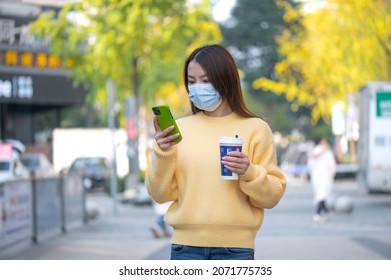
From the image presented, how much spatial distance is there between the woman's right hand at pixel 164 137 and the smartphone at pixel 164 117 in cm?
1

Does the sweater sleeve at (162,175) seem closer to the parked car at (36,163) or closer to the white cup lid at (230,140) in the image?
the white cup lid at (230,140)

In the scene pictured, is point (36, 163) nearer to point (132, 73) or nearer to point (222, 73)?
point (132, 73)

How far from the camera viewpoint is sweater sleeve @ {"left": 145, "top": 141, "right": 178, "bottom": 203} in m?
4.56

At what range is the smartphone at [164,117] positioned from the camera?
4430mm

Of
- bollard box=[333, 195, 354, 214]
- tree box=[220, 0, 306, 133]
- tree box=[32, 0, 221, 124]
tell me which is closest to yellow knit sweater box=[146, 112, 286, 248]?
bollard box=[333, 195, 354, 214]

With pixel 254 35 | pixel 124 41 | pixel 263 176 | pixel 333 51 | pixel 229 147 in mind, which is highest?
pixel 254 35

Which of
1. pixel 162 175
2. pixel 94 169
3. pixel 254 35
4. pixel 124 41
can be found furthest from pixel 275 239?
pixel 254 35

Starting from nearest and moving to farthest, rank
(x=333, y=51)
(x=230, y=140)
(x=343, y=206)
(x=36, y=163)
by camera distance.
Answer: (x=230, y=140), (x=343, y=206), (x=36, y=163), (x=333, y=51)

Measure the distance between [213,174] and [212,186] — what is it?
Answer: 5cm

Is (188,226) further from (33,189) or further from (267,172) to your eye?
(33,189)

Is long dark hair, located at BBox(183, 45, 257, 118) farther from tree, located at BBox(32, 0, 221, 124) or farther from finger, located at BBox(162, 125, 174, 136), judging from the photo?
tree, located at BBox(32, 0, 221, 124)

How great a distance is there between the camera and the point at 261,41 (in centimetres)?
4788

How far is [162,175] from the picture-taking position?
4.62 m
